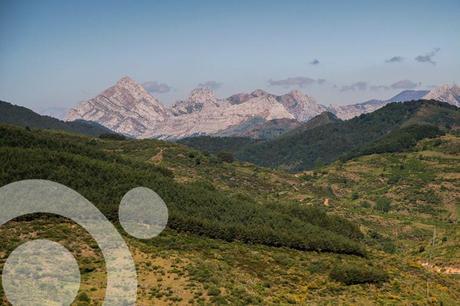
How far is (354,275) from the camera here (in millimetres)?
80062

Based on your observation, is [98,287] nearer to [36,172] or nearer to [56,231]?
[56,231]

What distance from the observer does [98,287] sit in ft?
190

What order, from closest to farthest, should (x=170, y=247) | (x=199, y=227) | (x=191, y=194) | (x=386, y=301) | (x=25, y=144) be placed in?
(x=386, y=301) < (x=170, y=247) < (x=199, y=227) < (x=191, y=194) < (x=25, y=144)

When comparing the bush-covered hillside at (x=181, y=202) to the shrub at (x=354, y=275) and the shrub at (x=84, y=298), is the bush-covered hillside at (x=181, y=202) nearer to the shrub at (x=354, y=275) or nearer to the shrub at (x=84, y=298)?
the shrub at (x=354, y=275)

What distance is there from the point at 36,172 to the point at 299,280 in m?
56.7

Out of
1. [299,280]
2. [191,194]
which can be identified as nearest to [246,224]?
[191,194]

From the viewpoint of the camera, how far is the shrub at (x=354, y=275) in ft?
261

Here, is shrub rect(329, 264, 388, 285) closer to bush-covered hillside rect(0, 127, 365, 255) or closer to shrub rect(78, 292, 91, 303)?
bush-covered hillside rect(0, 127, 365, 255)
